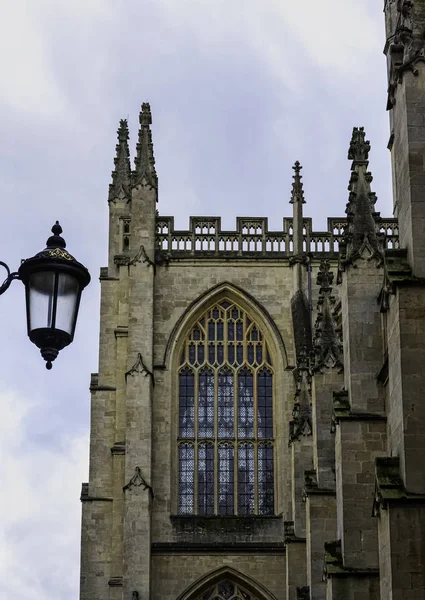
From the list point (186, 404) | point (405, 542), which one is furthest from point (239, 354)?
point (405, 542)

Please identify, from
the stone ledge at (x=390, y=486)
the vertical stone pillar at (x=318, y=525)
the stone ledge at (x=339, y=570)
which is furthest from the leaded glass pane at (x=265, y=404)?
the stone ledge at (x=390, y=486)

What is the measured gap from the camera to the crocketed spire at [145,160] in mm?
42438

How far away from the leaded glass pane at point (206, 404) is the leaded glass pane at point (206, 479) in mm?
462

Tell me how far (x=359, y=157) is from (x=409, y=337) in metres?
9.11

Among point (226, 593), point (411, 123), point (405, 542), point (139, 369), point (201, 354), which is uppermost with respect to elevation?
point (201, 354)

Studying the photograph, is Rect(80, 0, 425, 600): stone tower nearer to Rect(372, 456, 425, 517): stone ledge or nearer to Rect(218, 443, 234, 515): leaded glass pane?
Rect(218, 443, 234, 515): leaded glass pane

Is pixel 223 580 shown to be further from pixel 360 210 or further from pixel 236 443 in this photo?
pixel 360 210

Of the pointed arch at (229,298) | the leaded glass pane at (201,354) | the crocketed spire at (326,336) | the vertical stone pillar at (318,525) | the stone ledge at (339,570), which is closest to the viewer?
the stone ledge at (339,570)

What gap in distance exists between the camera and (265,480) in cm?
4072

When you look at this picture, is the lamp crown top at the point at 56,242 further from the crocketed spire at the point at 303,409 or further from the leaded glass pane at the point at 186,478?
the leaded glass pane at the point at 186,478

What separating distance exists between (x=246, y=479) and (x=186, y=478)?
69.3 inches

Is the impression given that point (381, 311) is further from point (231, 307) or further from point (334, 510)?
point (231, 307)

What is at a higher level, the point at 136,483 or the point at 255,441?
the point at 255,441

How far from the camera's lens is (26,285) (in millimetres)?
10727
